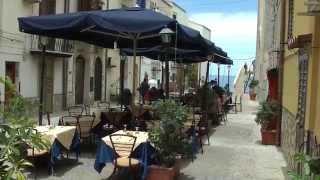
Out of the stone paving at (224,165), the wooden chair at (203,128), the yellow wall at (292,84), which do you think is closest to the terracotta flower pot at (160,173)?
the stone paving at (224,165)

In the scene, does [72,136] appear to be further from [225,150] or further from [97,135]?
[225,150]

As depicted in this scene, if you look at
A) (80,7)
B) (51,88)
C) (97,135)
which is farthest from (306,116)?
(80,7)

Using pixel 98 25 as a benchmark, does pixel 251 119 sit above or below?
below

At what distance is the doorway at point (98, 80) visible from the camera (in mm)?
31281

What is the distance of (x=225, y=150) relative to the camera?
12.1m

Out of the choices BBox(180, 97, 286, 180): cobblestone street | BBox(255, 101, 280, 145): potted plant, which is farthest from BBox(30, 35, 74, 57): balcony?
BBox(255, 101, 280, 145): potted plant

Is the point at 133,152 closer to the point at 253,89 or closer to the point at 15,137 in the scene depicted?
the point at 15,137

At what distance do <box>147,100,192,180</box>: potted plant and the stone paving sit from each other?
0.69 metres

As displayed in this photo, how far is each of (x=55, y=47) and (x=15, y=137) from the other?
21006 millimetres

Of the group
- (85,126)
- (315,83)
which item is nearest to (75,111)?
(85,126)

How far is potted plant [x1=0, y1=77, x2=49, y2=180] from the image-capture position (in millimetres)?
2385

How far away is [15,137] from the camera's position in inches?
96.9

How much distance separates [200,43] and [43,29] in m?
3.66

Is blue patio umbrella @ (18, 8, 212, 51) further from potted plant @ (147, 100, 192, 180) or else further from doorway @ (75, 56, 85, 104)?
doorway @ (75, 56, 85, 104)
